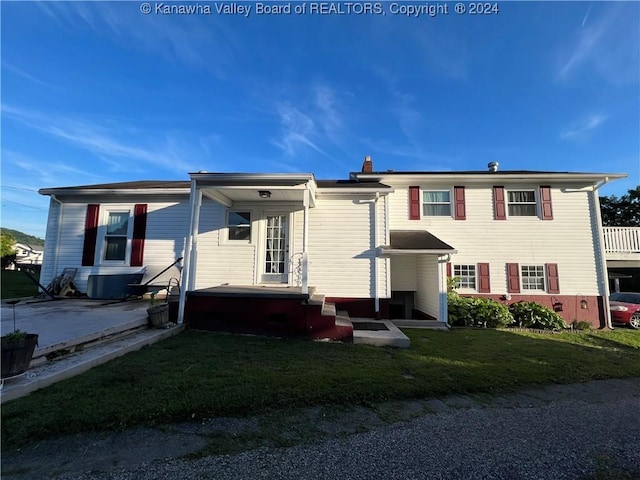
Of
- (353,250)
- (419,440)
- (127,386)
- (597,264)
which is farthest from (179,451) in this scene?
(597,264)

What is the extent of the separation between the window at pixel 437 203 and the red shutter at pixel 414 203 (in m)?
0.24

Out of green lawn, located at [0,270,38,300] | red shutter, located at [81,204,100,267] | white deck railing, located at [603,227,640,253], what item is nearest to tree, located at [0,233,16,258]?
green lawn, located at [0,270,38,300]

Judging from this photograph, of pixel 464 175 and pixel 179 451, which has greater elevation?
pixel 464 175

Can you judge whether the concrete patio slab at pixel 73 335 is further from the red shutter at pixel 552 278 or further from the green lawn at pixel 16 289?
the red shutter at pixel 552 278

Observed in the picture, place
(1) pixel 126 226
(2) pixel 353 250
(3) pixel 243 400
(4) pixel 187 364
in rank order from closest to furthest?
(3) pixel 243 400, (4) pixel 187 364, (2) pixel 353 250, (1) pixel 126 226

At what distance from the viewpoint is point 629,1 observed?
261 inches

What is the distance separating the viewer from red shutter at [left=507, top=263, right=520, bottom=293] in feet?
33.4

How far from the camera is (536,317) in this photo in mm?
9227

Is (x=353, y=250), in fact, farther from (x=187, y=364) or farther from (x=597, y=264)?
(x=597, y=264)

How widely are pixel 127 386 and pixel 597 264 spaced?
45.1 feet

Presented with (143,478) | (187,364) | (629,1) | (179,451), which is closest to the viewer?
(143,478)

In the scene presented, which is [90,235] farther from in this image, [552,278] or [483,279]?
[552,278]

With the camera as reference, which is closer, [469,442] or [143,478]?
[143,478]

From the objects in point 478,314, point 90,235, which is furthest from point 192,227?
point 478,314
